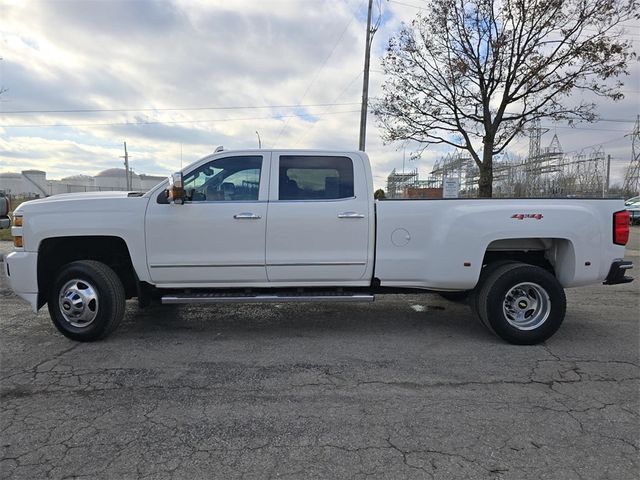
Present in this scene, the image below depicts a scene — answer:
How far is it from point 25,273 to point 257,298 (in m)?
2.46

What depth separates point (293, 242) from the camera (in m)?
Result: 4.73

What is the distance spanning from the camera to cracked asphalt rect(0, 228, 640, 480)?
2666mm

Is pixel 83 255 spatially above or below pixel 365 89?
below

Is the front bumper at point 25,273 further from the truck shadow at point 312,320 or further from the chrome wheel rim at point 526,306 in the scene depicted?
the chrome wheel rim at point 526,306

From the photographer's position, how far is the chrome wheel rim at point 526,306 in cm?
470

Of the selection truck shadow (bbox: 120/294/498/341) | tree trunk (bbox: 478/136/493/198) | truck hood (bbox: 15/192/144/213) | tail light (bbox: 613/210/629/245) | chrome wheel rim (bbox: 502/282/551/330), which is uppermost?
tree trunk (bbox: 478/136/493/198)

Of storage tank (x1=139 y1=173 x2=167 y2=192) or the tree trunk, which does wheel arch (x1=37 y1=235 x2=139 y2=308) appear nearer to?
the tree trunk

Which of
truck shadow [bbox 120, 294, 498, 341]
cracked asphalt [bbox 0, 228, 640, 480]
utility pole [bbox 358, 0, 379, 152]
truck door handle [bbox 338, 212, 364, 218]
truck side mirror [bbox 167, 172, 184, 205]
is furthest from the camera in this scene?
utility pole [bbox 358, 0, 379, 152]

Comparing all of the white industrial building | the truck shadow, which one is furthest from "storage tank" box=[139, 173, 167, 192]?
the truck shadow

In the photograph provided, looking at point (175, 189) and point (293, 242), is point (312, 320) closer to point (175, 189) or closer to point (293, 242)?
point (293, 242)

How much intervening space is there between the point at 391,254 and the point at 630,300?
4.61 m

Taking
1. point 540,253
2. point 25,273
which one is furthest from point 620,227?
point 25,273

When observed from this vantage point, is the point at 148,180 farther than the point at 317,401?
Yes

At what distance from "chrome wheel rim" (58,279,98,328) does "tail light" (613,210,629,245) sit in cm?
559
